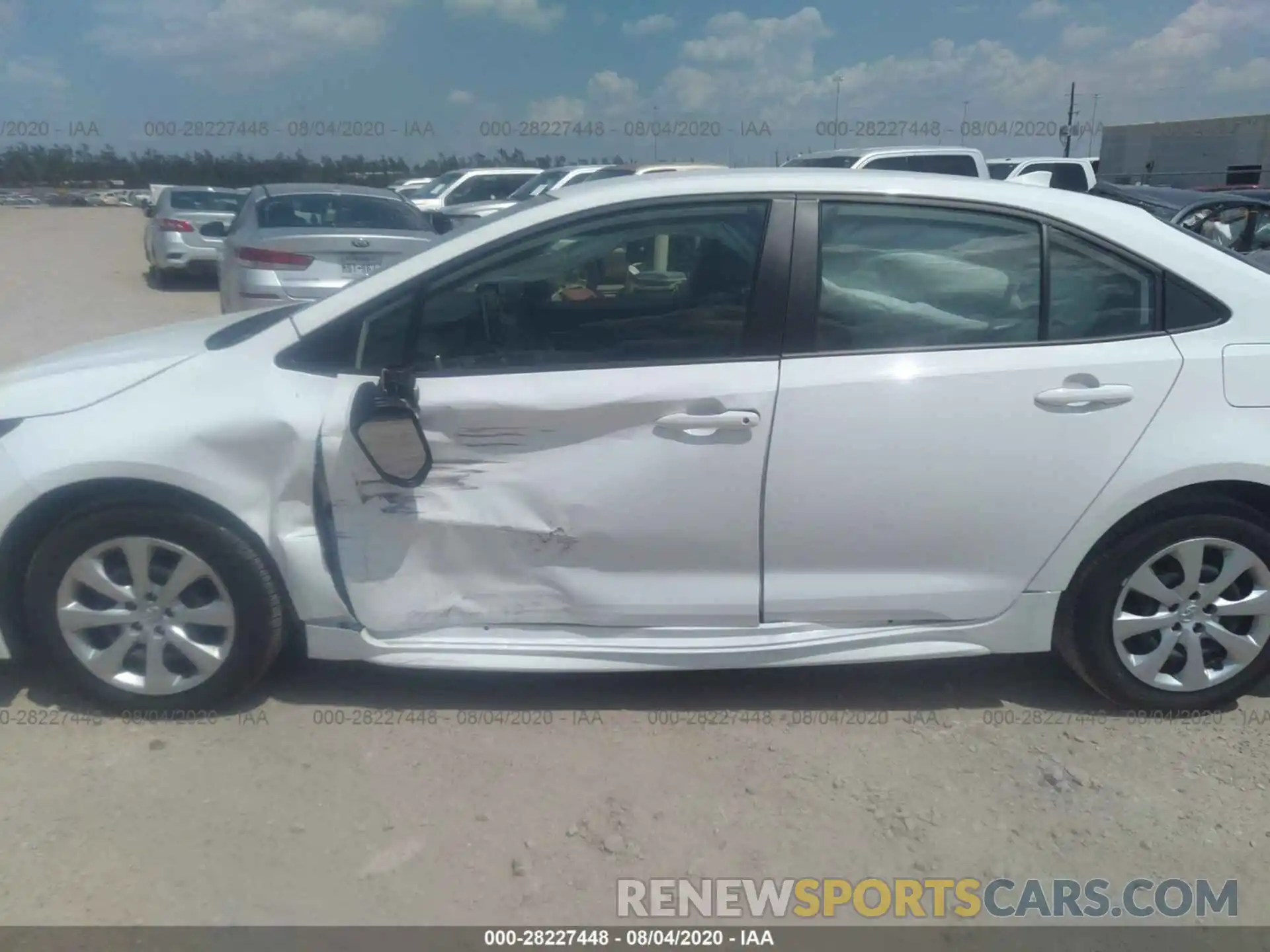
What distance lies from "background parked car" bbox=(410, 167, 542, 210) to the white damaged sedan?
57.1 ft

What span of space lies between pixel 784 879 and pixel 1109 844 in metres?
0.92

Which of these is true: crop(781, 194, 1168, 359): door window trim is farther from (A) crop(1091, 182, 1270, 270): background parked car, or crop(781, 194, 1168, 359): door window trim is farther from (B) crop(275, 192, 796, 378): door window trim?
(A) crop(1091, 182, 1270, 270): background parked car

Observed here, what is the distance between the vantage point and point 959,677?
3830 millimetres

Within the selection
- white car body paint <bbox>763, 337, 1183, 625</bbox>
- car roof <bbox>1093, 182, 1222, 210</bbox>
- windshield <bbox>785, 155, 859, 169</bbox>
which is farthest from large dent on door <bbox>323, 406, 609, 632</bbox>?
windshield <bbox>785, 155, 859, 169</bbox>

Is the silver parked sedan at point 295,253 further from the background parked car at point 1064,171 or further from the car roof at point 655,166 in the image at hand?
the background parked car at point 1064,171

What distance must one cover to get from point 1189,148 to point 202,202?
131 feet

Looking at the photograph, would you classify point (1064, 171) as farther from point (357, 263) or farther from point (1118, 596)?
point (1118, 596)

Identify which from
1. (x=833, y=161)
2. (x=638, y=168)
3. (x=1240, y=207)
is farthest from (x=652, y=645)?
(x=638, y=168)

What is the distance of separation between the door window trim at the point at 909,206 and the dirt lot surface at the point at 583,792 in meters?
1.23

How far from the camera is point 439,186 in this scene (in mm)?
22469

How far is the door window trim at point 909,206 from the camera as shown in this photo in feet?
10.6

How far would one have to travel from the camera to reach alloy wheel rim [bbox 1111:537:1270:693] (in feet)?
11.1

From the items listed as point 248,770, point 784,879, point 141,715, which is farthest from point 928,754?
point 141,715

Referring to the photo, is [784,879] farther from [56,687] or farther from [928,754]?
[56,687]
